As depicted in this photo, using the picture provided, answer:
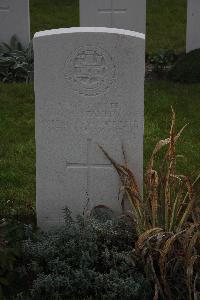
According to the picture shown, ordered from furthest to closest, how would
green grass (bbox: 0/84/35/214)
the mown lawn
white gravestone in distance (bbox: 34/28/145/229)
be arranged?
1. the mown lawn
2. green grass (bbox: 0/84/35/214)
3. white gravestone in distance (bbox: 34/28/145/229)

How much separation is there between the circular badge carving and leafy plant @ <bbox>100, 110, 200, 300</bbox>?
21.4 inches

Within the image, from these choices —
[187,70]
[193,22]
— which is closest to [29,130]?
[187,70]

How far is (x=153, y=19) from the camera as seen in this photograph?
14.8 meters

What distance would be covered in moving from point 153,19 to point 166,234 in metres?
10.7

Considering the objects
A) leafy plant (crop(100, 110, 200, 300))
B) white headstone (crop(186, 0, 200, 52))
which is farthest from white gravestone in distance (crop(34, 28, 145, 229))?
white headstone (crop(186, 0, 200, 52))

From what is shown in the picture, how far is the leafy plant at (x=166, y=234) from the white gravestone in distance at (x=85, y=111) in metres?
0.22

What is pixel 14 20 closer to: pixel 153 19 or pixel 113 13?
pixel 113 13

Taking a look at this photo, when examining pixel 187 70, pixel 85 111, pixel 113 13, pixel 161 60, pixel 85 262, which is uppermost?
pixel 113 13

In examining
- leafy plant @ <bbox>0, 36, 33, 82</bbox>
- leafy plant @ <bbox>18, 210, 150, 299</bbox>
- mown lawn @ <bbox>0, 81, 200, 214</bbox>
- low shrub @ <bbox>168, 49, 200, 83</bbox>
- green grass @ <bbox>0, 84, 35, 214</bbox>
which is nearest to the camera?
leafy plant @ <bbox>18, 210, 150, 299</bbox>

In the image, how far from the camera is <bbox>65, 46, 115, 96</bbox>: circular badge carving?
16.3 ft

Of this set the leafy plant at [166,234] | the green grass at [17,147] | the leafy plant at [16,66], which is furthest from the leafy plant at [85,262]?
the leafy plant at [16,66]

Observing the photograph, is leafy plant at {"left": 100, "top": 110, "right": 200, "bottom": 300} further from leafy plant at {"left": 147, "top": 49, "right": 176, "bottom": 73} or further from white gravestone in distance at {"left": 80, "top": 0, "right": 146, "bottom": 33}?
white gravestone in distance at {"left": 80, "top": 0, "right": 146, "bottom": 33}

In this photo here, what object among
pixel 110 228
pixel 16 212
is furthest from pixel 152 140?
pixel 110 228

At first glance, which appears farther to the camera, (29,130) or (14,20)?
(14,20)
